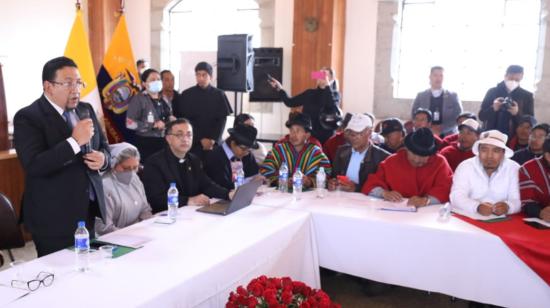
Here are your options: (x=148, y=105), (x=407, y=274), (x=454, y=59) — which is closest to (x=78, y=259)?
(x=407, y=274)

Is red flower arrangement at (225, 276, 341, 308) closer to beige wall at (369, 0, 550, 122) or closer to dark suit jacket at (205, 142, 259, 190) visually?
dark suit jacket at (205, 142, 259, 190)

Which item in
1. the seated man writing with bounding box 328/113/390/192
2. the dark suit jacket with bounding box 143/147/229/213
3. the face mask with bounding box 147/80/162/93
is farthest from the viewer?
the face mask with bounding box 147/80/162/93

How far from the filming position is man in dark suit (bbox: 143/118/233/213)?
312 cm

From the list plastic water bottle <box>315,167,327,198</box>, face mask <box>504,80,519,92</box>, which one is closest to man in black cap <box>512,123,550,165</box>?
face mask <box>504,80,519,92</box>

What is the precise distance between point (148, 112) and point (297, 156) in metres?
1.73

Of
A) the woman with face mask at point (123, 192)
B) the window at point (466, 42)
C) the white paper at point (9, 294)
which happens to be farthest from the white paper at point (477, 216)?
the window at point (466, 42)

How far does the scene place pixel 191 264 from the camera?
6.75 ft

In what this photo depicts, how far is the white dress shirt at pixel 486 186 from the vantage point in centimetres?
306

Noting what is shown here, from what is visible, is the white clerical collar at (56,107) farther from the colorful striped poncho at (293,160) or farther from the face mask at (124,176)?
the colorful striped poncho at (293,160)

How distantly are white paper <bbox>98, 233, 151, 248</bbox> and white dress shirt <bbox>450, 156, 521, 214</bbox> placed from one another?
185 cm

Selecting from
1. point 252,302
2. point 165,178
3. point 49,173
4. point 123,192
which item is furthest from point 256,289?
point 165,178

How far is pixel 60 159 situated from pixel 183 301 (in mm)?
807

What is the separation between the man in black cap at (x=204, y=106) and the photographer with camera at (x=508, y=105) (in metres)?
2.65

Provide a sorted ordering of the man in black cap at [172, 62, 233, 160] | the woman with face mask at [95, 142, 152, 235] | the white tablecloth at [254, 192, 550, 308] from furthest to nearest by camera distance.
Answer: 1. the man in black cap at [172, 62, 233, 160]
2. the woman with face mask at [95, 142, 152, 235]
3. the white tablecloth at [254, 192, 550, 308]
